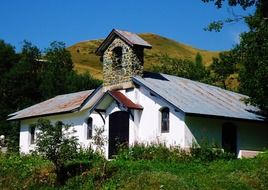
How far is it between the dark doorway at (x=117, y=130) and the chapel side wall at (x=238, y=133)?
390cm

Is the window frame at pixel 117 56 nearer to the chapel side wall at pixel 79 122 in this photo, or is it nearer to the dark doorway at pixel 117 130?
the dark doorway at pixel 117 130

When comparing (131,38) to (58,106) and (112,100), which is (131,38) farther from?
(58,106)

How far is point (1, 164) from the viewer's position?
22.7 metres

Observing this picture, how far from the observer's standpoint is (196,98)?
28.5 meters

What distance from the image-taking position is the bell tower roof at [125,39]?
95.5 feet

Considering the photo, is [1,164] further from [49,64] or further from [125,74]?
[49,64]

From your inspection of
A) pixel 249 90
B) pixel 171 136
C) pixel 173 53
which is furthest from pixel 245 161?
pixel 173 53

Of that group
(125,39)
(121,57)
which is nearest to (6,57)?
(121,57)

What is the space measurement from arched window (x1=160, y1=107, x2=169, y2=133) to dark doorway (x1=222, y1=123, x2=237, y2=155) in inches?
126

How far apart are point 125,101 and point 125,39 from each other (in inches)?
135

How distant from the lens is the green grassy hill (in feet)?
386

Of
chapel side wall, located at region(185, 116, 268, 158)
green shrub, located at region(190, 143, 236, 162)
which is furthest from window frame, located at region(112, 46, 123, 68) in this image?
green shrub, located at region(190, 143, 236, 162)

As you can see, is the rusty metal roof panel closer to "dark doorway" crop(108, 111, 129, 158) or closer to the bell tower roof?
the bell tower roof

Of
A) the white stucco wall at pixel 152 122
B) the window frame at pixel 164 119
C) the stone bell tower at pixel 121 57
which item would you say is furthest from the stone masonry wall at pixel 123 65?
the window frame at pixel 164 119
